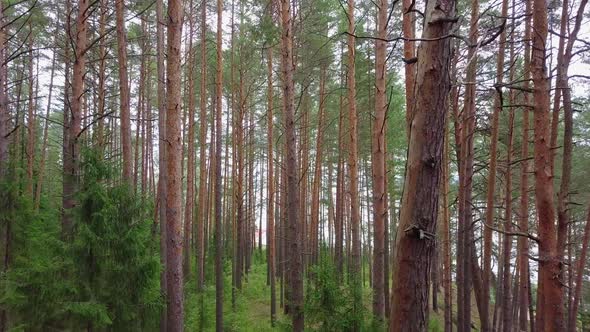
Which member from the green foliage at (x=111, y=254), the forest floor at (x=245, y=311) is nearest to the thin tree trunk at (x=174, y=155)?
the green foliage at (x=111, y=254)

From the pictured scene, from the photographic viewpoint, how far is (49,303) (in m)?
5.19

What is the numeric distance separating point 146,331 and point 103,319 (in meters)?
1.01

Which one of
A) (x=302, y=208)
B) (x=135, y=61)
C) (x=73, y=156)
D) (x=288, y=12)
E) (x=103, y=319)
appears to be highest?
(x=135, y=61)

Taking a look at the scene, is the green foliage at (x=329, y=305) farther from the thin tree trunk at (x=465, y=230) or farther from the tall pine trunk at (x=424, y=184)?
the tall pine trunk at (x=424, y=184)

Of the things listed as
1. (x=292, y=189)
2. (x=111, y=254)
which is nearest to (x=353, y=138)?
(x=292, y=189)

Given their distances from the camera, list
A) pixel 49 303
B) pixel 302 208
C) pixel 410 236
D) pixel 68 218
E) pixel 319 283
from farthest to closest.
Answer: pixel 302 208 → pixel 319 283 → pixel 68 218 → pixel 49 303 → pixel 410 236

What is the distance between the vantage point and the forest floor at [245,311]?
9.73 m

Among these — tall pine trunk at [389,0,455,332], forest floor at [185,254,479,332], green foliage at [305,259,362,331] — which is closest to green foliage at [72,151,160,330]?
green foliage at [305,259,362,331]

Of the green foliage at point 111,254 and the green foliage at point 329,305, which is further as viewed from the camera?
the green foliage at point 329,305

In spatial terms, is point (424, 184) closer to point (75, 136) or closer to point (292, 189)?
point (292, 189)

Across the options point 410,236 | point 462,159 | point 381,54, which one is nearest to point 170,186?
point 410,236

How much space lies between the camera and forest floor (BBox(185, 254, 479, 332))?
973 centimetres

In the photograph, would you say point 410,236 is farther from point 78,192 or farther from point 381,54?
point 381,54

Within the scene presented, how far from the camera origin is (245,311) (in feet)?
46.2
